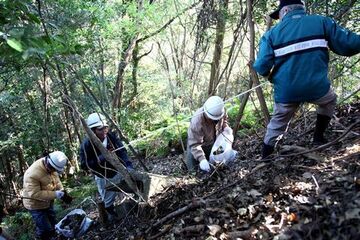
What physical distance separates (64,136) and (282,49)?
11995mm

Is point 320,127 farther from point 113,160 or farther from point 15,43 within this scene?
point 15,43

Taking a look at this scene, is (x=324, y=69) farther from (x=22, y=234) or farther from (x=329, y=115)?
(x=22, y=234)

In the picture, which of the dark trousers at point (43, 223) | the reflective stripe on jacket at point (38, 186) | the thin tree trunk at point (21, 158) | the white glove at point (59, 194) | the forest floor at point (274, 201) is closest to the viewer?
the forest floor at point (274, 201)

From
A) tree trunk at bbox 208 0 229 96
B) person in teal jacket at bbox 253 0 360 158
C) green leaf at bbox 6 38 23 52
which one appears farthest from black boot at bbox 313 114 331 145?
tree trunk at bbox 208 0 229 96

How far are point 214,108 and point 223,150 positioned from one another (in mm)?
674

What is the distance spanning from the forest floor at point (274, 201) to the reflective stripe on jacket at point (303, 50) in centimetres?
64

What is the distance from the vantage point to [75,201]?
1030 cm

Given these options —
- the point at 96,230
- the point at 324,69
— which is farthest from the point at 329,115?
the point at 96,230

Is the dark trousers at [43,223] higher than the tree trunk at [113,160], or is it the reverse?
the tree trunk at [113,160]

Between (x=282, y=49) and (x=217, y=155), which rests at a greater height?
(x=282, y=49)

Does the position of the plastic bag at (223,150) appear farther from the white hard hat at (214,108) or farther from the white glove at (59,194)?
the white glove at (59,194)

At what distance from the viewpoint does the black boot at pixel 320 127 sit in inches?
171

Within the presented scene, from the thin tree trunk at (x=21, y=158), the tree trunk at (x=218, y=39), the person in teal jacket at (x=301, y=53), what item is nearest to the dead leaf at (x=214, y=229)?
the person in teal jacket at (x=301, y=53)

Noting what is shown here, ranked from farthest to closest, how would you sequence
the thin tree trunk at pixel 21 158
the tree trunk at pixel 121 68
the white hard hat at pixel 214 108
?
the thin tree trunk at pixel 21 158, the tree trunk at pixel 121 68, the white hard hat at pixel 214 108
